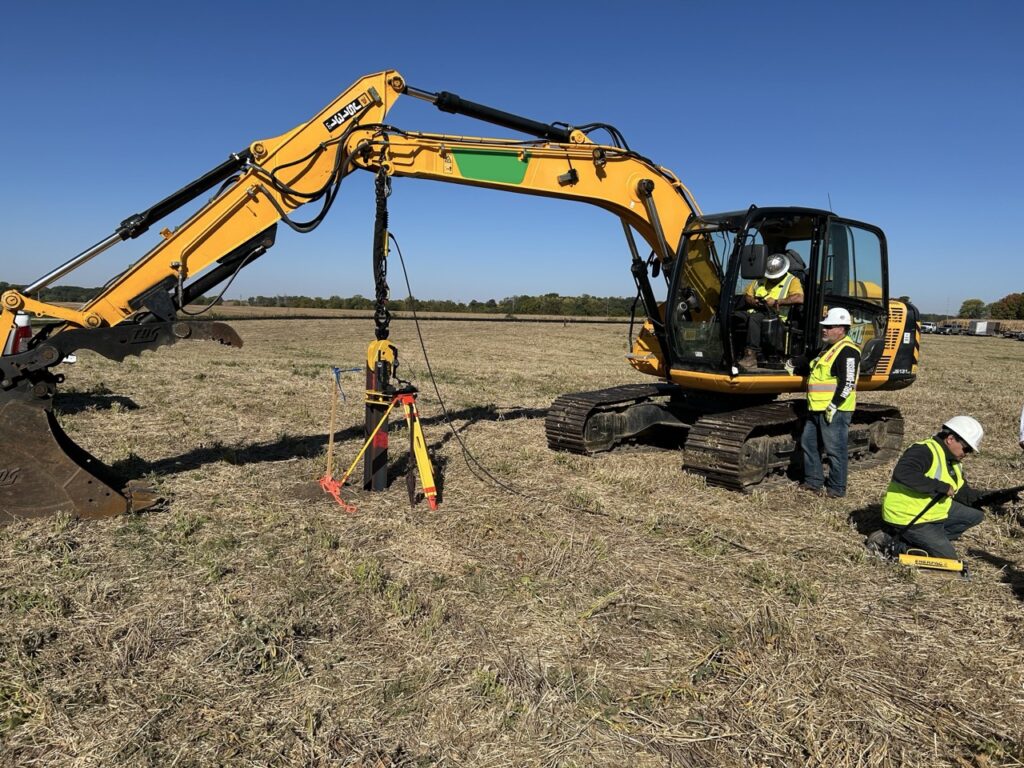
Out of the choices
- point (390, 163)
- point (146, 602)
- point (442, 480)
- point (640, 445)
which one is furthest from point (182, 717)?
point (640, 445)

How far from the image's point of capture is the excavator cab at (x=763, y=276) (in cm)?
762

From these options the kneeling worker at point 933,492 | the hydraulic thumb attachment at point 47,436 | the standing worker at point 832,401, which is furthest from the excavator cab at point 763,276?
the hydraulic thumb attachment at point 47,436

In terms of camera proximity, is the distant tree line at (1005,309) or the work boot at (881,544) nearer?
the work boot at (881,544)

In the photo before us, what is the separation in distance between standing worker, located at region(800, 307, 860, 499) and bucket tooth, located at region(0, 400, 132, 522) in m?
6.79

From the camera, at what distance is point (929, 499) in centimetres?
557

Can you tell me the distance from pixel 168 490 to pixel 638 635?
4.85 metres

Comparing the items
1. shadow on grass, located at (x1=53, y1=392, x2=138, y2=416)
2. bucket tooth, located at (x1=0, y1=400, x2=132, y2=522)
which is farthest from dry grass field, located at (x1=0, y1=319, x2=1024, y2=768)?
shadow on grass, located at (x1=53, y1=392, x2=138, y2=416)

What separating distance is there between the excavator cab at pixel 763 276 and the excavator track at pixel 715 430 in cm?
56

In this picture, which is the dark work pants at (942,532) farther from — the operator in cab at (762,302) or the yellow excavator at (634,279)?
the operator in cab at (762,302)

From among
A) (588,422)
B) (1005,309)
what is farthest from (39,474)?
(1005,309)

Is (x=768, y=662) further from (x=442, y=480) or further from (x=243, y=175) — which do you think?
(x=243, y=175)

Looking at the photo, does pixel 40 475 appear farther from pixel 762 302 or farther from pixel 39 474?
pixel 762 302

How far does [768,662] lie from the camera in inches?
160

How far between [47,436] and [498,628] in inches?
164
